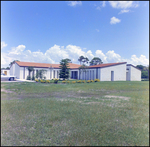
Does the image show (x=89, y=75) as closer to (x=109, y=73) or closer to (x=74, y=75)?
(x=74, y=75)

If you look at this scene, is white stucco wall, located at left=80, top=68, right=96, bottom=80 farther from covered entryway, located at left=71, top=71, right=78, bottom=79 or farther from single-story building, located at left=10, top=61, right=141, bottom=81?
covered entryway, located at left=71, top=71, right=78, bottom=79

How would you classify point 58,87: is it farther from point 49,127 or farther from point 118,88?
point 49,127

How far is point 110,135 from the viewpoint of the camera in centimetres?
300

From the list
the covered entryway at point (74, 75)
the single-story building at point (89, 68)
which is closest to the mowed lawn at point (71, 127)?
the single-story building at point (89, 68)

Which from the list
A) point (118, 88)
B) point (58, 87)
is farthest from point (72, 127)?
point (118, 88)

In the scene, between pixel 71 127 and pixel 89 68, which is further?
pixel 89 68

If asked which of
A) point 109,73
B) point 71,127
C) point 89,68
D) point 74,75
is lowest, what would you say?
point 71,127

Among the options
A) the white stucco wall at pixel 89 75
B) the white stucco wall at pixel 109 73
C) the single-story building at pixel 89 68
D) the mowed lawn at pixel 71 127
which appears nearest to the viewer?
the mowed lawn at pixel 71 127

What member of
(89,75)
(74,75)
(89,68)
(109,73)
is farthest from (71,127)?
(89,75)

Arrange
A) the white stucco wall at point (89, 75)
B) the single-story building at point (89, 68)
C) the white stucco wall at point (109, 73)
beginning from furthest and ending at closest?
the white stucco wall at point (89, 75)
the white stucco wall at point (109, 73)
the single-story building at point (89, 68)

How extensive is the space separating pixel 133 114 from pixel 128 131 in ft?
4.27

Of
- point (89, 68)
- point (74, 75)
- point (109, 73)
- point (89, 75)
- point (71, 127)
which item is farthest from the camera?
point (89, 75)

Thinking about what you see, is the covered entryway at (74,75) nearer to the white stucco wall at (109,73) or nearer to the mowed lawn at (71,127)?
the white stucco wall at (109,73)

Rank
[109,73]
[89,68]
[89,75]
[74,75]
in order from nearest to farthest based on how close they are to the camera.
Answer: [89,68] → [109,73] → [74,75] → [89,75]
